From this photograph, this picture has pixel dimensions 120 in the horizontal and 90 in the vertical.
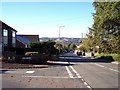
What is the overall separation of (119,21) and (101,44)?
9.64 m

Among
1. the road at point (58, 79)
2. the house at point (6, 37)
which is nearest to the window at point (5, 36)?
the house at point (6, 37)

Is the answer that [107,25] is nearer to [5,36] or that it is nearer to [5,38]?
[5,38]

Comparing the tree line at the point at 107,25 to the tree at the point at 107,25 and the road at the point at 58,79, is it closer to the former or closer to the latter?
the tree at the point at 107,25

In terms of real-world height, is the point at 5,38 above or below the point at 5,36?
below

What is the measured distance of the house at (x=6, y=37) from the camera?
182ft

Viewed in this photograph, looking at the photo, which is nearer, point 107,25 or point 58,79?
point 58,79

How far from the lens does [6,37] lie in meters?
60.2

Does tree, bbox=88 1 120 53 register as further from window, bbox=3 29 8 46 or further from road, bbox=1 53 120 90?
road, bbox=1 53 120 90

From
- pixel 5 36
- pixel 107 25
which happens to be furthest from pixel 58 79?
pixel 5 36

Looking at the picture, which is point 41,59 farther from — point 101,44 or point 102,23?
point 101,44

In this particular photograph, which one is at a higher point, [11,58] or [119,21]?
[119,21]

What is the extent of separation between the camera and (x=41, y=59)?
130ft

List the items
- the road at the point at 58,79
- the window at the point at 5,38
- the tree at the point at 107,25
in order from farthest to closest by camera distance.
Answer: the window at the point at 5,38, the tree at the point at 107,25, the road at the point at 58,79

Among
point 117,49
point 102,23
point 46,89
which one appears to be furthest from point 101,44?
point 46,89
